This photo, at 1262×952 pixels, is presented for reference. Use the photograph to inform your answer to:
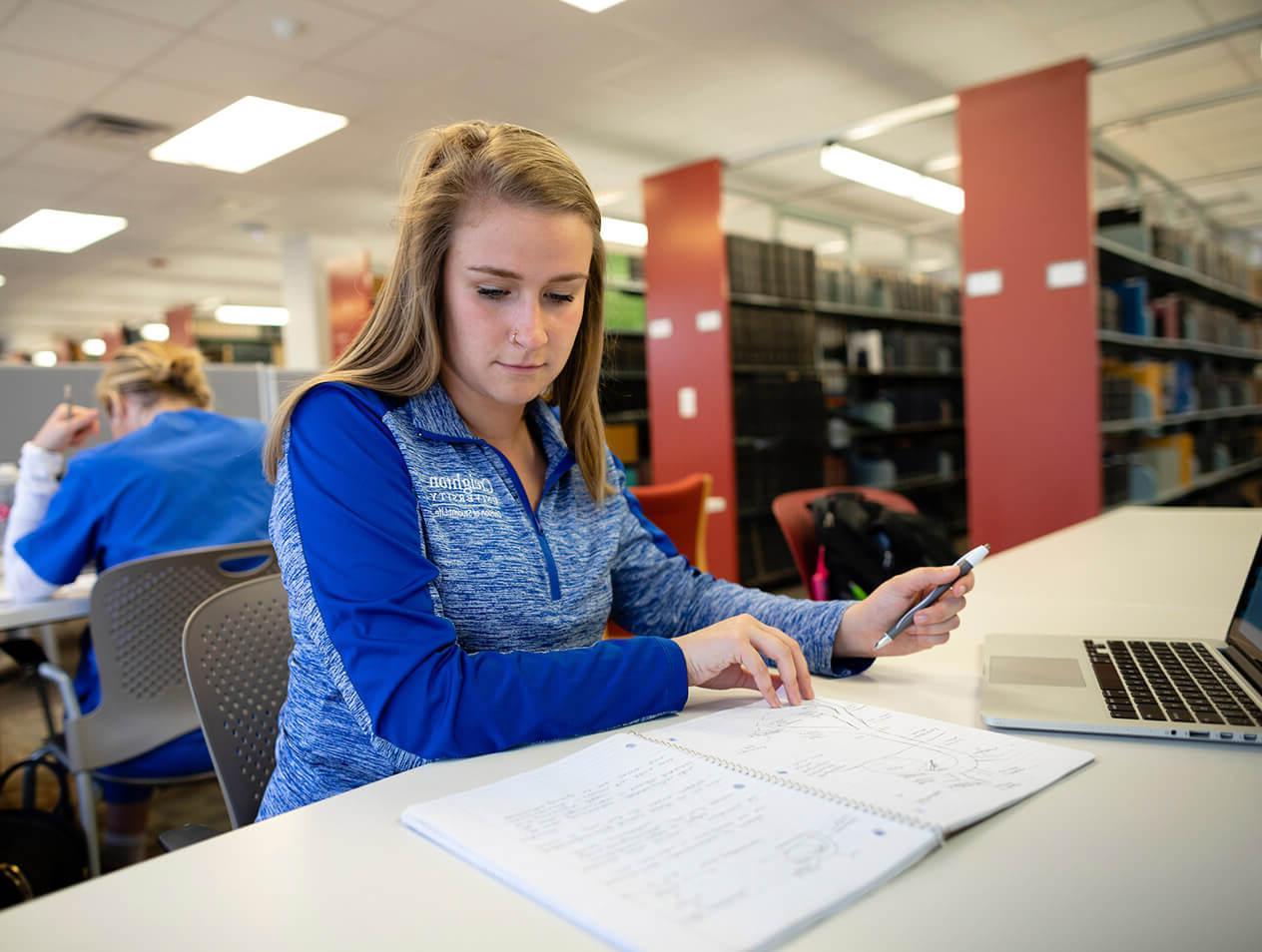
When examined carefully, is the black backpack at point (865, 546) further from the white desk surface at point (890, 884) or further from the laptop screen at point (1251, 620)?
the white desk surface at point (890, 884)

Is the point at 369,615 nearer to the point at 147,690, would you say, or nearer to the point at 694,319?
the point at 147,690

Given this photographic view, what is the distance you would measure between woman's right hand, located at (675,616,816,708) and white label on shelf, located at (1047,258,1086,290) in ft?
11.2

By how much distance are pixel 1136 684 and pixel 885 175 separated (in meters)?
5.89

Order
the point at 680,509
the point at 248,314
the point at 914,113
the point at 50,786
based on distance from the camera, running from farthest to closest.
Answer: the point at 248,314 < the point at 914,113 < the point at 680,509 < the point at 50,786

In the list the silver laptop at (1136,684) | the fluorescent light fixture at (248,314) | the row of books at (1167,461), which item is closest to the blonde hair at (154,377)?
the silver laptop at (1136,684)

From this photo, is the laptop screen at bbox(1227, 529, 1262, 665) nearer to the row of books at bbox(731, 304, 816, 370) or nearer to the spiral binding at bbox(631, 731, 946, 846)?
the spiral binding at bbox(631, 731, 946, 846)

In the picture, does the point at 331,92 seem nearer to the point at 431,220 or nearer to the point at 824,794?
the point at 431,220

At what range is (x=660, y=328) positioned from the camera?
5352 mm

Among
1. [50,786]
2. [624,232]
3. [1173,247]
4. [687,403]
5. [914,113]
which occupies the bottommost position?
[50,786]

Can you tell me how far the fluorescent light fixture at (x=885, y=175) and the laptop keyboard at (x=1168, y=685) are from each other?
14.2 ft

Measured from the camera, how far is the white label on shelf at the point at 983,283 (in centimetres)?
393

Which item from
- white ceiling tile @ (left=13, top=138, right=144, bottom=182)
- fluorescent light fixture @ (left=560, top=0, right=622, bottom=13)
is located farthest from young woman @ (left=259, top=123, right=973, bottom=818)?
white ceiling tile @ (left=13, top=138, right=144, bottom=182)

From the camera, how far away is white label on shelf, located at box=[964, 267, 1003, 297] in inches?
155

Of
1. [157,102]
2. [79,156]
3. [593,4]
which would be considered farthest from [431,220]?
[79,156]
